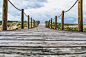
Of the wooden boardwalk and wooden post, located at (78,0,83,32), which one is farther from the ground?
wooden post, located at (78,0,83,32)

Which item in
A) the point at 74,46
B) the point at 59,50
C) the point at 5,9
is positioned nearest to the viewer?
the point at 59,50

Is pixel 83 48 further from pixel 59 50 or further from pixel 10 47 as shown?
pixel 10 47

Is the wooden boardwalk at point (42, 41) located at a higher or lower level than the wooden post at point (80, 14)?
lower

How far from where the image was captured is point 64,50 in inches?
57.1

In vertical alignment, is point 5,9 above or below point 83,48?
above

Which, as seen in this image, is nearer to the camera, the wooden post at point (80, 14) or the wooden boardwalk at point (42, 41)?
the wooden boardwalk at point (42, 41)

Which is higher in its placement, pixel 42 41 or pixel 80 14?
pixel 80 14

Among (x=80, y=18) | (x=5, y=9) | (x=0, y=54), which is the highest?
(x=5, y=9)

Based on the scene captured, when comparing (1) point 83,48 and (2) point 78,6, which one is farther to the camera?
(2) point 78,6

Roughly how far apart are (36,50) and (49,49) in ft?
0.86

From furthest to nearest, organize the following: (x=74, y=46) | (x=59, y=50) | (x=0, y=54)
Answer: (x=74, y=46) → (x=59, y=50) → (x=0, y=54)

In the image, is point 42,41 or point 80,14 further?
point 80,14

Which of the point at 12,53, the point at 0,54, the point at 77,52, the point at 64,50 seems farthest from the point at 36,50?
the point at 77,52

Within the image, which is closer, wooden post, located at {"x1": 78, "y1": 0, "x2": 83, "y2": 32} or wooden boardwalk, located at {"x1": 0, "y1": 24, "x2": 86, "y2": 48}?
wooden boardwalk, located at {"x1": 0, "y1": 24, "x2": 86, "y2": 48}
